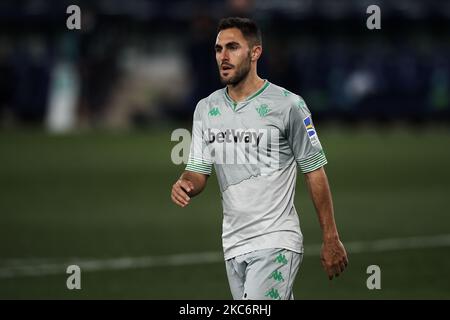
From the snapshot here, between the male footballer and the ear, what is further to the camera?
the ear

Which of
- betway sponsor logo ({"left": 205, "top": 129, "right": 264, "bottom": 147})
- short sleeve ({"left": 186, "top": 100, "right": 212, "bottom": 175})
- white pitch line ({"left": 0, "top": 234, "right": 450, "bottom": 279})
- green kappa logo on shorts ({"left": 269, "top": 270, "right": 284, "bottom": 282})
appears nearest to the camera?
green kappa logo on shorts ({"left": 269, "top": 270, "right": 284, "bottom": 282})

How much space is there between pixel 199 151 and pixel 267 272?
938 mm

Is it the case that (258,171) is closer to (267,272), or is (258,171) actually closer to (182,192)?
(182,192)

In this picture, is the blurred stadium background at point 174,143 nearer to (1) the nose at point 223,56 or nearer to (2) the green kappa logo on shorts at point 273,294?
(2) the green kappa logo on shorts at point 273,294

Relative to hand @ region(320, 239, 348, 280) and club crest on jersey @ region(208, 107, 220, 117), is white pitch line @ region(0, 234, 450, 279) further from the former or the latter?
hand @ region(320, 239, 348, 280)

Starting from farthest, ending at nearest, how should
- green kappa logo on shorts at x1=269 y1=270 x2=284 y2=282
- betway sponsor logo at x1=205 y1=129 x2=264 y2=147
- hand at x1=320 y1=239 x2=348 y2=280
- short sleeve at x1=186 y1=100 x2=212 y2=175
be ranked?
short sleeve at x1=186 y1=100 x2=212 y2=175
betway sponsor logo at x1=205 y1=129 x2=264 y2=147
green kappa logo on shorts at x1=269 y1=270 x2=284 y2=282
hand at x1=320 y1=239 x2=348 y2=280

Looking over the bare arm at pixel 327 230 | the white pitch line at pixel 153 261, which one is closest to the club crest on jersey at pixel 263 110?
the bare arm at pixel 327 230

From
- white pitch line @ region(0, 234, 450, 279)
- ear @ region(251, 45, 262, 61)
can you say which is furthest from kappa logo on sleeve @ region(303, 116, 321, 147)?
white pitch line @ region(0, 234, 450, 279)

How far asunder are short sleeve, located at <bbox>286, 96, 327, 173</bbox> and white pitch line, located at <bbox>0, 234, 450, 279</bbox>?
5376 millimetres

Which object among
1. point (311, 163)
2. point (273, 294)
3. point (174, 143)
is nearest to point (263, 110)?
point (311, 163)

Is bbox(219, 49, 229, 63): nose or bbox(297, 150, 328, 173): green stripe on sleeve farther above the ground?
bbox(219, 49, 229, 63): nose

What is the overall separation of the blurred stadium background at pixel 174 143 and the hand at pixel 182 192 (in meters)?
3.62

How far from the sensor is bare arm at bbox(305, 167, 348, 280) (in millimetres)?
7043

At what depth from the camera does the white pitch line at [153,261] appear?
40.1 feet
